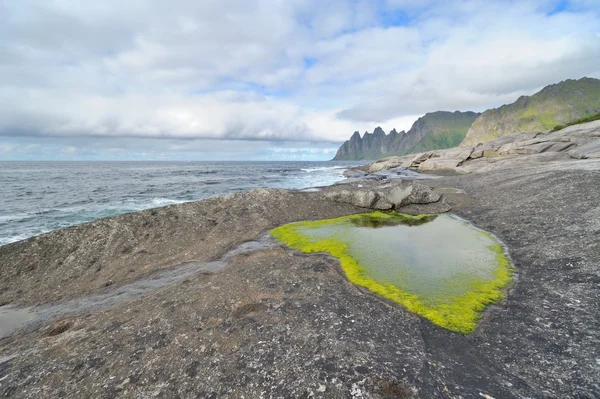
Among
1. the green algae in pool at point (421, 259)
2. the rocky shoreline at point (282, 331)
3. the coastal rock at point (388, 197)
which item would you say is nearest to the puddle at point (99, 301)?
the rocky shoreline at point (282, 331)

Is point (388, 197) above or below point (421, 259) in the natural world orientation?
above

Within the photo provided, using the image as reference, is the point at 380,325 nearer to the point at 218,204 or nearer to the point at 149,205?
the point at 218,204

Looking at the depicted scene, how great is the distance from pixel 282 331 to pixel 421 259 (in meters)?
9.86

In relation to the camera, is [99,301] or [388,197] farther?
[388,197]

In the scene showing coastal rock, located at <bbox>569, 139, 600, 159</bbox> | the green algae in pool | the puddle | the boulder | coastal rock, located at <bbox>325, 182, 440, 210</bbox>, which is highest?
coastal rock, located at <bbox>569, 139, 600, 159</bbox>

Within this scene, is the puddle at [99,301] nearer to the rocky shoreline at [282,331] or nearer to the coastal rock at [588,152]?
the rocky shoreline at [282,331]

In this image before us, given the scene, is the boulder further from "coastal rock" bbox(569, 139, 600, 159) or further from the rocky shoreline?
the rocky shoreline

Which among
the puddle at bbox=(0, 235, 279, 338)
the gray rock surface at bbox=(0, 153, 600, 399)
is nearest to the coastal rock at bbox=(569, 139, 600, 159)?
the gray rock surface at bbox=(0, 153, 600, 399)

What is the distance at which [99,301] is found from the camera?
12750 millimetres

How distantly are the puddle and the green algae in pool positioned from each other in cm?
667

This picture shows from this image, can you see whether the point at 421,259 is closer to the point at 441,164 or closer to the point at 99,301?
the point at 99,301

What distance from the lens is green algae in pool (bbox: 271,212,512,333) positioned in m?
10.7

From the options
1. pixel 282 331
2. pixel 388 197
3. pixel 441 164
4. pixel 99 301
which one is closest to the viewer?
pixel 282 331

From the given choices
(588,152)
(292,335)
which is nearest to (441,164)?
(588,152)
